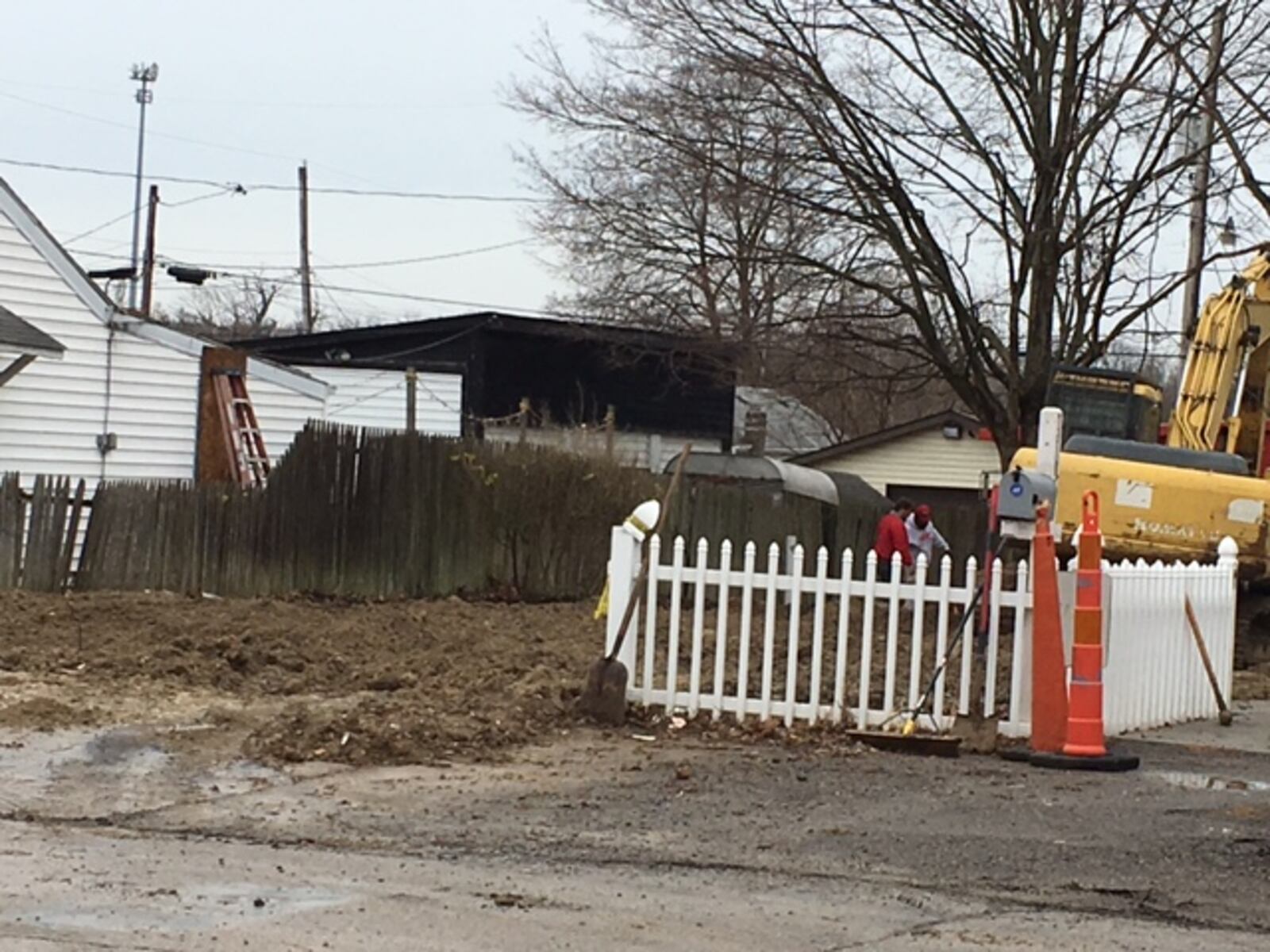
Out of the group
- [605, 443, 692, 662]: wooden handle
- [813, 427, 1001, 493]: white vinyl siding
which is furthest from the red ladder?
[813, 427, 1001, 493]: white vinyl siding

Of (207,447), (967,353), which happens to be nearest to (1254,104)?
(967,353)

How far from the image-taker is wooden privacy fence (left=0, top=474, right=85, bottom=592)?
18109 mm

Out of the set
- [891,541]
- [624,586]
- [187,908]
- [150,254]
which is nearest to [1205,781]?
[624,586]

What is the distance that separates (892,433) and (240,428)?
73.6ft

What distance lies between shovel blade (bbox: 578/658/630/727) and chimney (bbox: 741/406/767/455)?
23751 millimetres

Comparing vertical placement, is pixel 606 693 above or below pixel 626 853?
above

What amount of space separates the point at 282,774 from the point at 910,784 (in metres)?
3.29

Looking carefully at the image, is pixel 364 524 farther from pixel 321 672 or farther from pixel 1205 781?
pixel 1205 781

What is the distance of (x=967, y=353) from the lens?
27859mm

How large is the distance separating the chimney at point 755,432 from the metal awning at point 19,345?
16.6 metres

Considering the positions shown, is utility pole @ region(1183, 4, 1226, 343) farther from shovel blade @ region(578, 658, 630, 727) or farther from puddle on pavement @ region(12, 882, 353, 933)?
puddle on pavement @ region(12, 882, 353, 933)

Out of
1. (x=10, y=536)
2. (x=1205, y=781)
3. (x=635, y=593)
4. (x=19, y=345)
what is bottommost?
(x=1205, y=781)

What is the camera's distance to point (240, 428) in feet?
79.6

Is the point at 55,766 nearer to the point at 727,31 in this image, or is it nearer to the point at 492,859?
the point at 492,859
